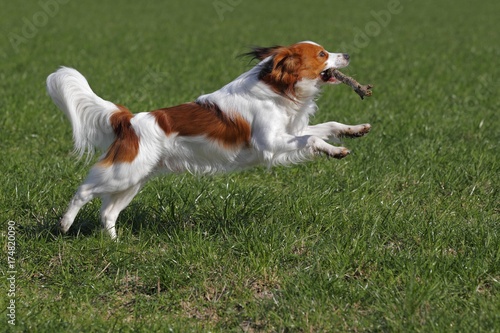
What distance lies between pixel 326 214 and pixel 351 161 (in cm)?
163

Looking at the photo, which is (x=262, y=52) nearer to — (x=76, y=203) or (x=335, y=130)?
(x=335, y=130)

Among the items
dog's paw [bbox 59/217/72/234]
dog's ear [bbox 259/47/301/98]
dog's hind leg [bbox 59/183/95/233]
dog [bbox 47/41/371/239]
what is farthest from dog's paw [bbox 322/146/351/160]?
dog's paw [bbox 59/217/72/234]

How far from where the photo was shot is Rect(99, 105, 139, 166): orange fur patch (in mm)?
4832

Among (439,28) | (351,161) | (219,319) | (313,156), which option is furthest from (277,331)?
(439,28)

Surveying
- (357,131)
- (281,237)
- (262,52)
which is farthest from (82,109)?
(357,131)

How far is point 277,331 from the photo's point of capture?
156 inches

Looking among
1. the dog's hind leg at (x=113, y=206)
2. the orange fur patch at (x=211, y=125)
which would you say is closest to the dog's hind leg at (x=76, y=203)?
the dog's hind leg at (x=113, y=206)

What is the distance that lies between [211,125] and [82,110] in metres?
0.90

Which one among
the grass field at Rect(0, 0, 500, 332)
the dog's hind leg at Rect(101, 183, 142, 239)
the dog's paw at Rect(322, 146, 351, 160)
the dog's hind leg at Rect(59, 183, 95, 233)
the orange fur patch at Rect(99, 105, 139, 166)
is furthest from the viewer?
the dog's hind leg at Rect(101, 183, 142, 239)

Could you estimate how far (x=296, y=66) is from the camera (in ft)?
16.1

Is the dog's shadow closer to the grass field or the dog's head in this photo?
the grass field

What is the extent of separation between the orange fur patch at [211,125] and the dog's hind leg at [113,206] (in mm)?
543

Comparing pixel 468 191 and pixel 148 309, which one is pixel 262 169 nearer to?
pixel 468 191

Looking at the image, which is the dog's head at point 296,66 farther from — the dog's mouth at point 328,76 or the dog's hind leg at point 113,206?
the dog's hind leg at point 113,206
